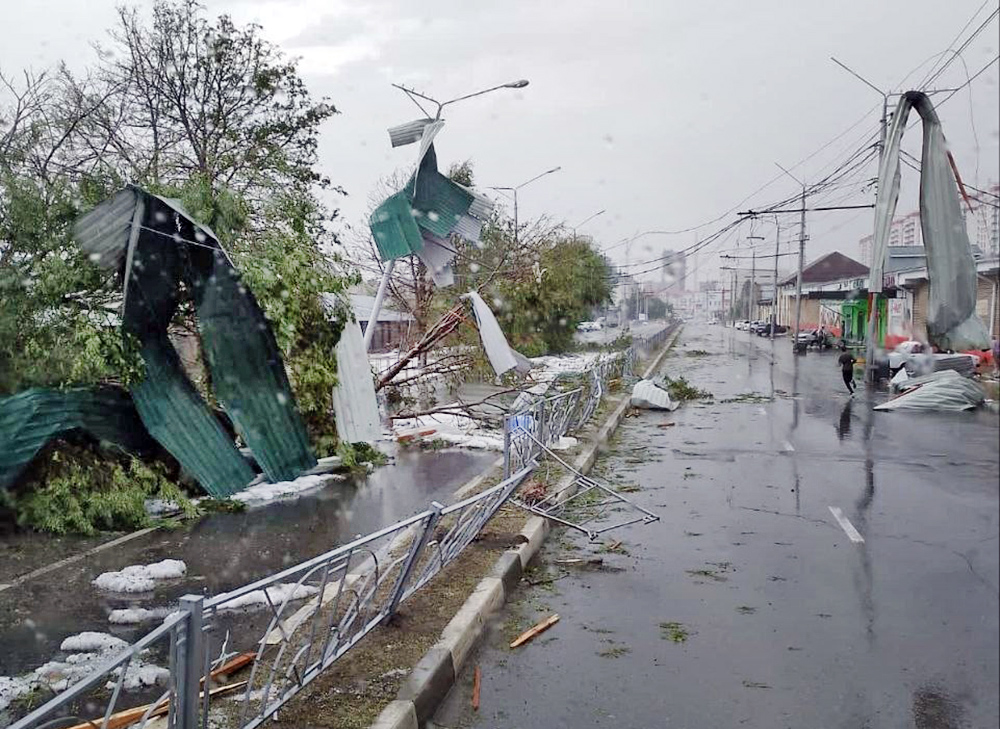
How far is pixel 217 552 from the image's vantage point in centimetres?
786

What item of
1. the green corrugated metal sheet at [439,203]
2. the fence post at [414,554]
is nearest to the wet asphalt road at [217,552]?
the fence post at [414,554]

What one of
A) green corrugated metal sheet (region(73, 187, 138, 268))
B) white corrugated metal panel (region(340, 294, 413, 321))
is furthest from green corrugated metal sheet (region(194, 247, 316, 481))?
white corrugated metal panel (region(340, 294, 413, 321))

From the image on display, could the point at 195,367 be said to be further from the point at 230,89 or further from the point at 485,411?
the point at 230,89

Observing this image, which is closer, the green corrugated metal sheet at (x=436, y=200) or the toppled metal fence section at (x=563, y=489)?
the toppled metal fence section at (x=563, y=489)

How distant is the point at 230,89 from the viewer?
72.0ft

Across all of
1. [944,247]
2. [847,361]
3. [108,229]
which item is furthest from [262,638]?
[847,361]

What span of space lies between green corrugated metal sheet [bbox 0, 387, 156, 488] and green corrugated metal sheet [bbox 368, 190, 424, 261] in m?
5.23

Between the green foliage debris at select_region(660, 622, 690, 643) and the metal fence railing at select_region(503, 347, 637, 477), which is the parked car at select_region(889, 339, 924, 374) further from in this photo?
the metal fence railing at select_region(503, 347, 637, 477)

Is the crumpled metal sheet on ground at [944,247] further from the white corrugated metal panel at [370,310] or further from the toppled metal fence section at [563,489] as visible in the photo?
the white corrugated metal panel at [370,310]

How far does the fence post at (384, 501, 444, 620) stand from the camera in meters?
5.16

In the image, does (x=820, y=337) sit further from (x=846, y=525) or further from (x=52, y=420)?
(x=52, y=420)

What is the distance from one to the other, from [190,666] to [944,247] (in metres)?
2.96

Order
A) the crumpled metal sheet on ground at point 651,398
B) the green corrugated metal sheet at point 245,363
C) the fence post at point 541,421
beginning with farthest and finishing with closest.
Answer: the crumpled metal sheet on ground at point 651,398
the fence post at point 541,421
the green corrugated metal sheet at point 245,363

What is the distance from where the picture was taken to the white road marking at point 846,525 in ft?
25.6
